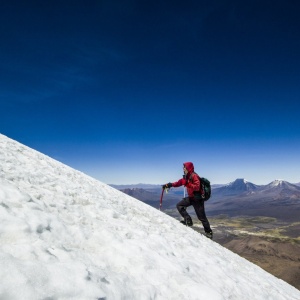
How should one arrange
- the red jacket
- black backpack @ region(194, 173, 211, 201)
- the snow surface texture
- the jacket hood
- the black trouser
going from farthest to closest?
the black trouser < black backpack @ region(194, 173, 211, 201) < the jacket hood < the red jacket < the snow surface texture

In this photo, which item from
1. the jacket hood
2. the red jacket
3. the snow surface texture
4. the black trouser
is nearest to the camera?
the snow surface texture

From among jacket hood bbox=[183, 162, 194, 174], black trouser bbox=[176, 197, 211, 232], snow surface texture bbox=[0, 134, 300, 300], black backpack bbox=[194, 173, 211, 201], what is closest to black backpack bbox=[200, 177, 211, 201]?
black backpack bbox=[194, 173, 211, 201]

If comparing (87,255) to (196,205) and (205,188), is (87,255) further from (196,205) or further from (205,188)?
(196,205)

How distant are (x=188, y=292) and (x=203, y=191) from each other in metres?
7.29

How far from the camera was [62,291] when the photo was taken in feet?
13.8

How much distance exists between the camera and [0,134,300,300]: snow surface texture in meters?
4.37

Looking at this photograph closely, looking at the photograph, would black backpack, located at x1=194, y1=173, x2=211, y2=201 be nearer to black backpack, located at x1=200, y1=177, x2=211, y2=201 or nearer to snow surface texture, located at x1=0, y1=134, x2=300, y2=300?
black backpack, located at x1=200, y1=177, x2=211, y2=201

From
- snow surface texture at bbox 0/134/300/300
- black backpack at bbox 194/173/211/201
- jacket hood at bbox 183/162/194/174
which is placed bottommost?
snow surface texture at bbox 0/134/300/300

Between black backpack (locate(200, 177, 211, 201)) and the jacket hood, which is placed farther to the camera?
black backpack (locate(200, 177, 211, 201))

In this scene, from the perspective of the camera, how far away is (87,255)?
5.75m

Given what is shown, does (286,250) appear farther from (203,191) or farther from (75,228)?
(75,228)

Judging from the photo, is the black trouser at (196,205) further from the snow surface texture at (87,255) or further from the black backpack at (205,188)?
the snow surface texture at (87,255)

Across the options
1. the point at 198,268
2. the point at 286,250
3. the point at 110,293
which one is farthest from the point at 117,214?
the point at 286,250

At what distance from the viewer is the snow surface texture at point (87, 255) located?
172 inches
